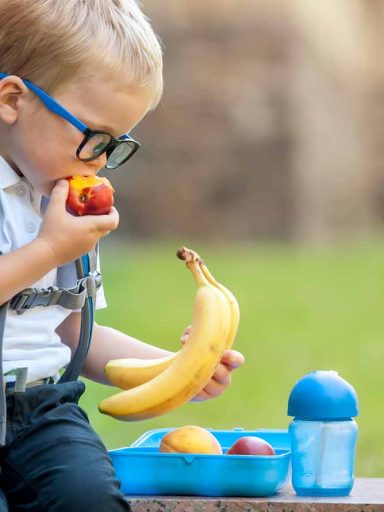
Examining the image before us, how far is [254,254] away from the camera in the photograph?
16.1m

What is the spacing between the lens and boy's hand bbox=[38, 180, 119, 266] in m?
2.13

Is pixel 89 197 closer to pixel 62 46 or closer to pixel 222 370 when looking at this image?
pixel 62 46

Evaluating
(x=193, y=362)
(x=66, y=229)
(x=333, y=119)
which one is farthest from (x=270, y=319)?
(x=333, y=119)

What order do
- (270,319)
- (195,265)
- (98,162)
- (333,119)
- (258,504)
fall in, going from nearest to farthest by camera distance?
(258,504) < (98,162) < (195,265) < (270,319) < (333,119)

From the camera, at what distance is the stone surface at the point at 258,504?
215 cm

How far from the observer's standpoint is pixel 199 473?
223cm

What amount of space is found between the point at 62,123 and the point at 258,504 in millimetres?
788

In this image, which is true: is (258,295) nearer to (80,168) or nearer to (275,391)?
(275,391)

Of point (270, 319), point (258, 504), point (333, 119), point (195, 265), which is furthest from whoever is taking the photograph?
point (333, 119)

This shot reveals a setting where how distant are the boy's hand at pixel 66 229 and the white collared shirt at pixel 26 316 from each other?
0.30 feet

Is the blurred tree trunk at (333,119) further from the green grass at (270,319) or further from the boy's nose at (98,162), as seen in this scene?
the boy's nose at (98,162)

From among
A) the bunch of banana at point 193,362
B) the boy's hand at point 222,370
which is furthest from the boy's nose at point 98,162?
the boy's hand at point 222,370

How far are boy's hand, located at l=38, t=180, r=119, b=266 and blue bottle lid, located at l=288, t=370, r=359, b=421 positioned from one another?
474 mm

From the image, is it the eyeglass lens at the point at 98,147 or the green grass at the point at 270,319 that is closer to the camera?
the eyeglass lens at the point at 98,147
